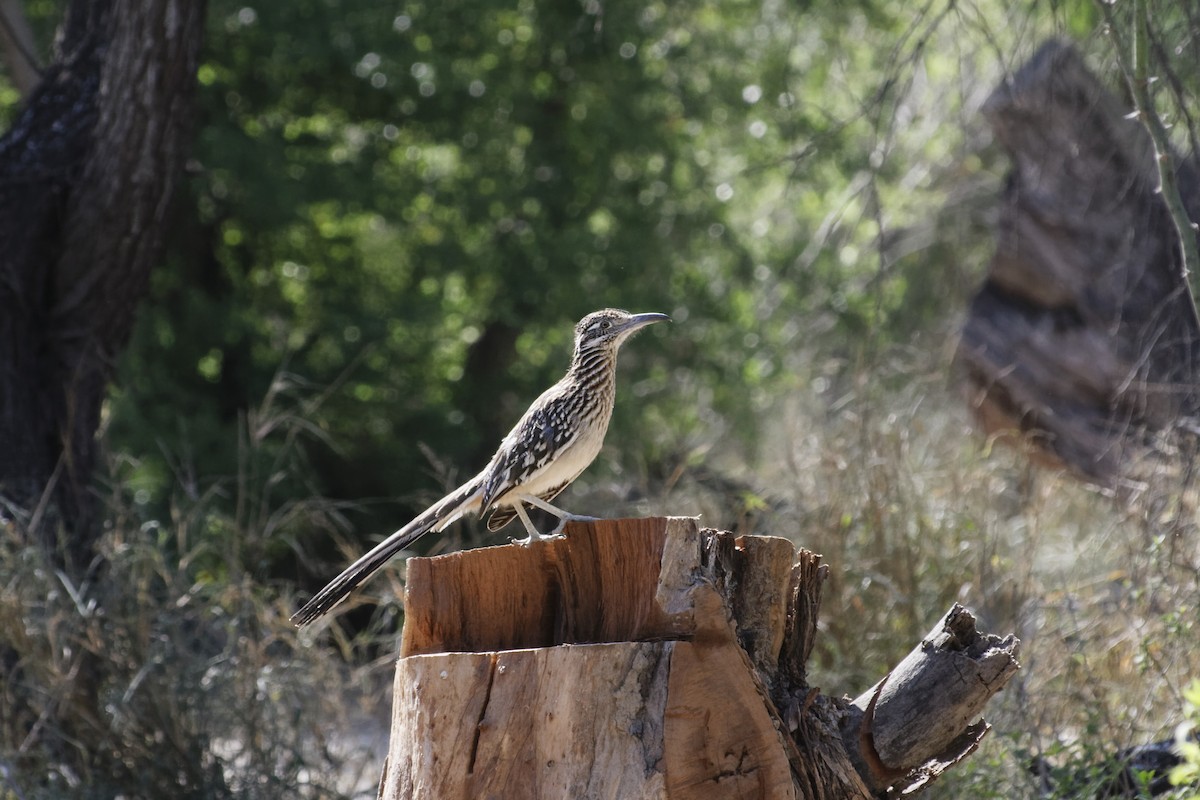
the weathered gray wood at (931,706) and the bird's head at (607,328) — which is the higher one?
the bird's head at (607,328)

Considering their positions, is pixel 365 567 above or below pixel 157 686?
above

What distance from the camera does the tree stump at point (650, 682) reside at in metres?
3.34

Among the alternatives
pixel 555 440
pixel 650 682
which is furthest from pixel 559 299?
pixel 650 682

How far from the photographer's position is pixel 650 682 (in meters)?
3.35

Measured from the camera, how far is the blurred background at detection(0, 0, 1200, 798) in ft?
21.8

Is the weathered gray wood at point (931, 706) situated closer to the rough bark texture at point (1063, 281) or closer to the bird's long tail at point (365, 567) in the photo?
the bird's long tail at point (365, 567)

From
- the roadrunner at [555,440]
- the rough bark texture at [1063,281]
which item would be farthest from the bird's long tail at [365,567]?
the rough bark texture at [1063,281]

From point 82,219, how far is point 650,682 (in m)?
4.94

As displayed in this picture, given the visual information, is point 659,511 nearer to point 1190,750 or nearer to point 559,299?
point 1190,750

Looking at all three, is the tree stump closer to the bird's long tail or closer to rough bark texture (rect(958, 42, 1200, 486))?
the bird's long tail

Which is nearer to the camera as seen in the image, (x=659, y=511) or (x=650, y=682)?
(x=650, y=682)

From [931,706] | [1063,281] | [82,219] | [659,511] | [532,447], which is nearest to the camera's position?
[931,706]

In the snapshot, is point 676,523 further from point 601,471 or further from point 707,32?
point 707,32

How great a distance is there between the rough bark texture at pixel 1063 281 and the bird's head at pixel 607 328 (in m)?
3.73
